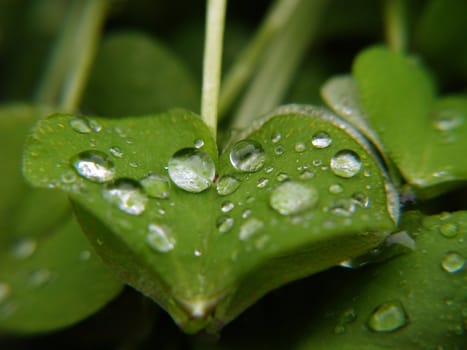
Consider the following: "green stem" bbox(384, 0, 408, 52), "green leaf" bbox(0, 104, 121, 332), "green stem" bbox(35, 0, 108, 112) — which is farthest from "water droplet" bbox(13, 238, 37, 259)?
"green stem" bbox(384, 0, 408, 52)

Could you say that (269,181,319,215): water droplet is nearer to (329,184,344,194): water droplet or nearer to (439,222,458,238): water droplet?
(329,184,344,194): water droplet

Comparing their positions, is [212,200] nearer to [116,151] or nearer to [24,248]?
[116,151]

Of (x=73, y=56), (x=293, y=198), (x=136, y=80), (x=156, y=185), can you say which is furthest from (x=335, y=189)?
(x=73, y=56)

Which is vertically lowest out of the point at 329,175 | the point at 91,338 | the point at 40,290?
the point at 91,338

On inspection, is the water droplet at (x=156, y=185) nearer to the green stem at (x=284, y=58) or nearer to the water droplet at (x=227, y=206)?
the water droplet at (x=227, y=206)

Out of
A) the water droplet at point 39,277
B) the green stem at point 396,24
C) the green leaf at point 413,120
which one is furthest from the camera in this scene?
the green stem at point 396,24

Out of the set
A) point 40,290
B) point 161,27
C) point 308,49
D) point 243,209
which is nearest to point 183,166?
point 243,209

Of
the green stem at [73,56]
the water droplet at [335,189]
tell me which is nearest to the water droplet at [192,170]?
the water droplet at [335,189]

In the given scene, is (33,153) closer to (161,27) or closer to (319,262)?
(319,262)
